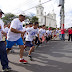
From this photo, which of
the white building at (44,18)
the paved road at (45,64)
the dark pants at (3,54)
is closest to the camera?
the dark pants at (3,54)

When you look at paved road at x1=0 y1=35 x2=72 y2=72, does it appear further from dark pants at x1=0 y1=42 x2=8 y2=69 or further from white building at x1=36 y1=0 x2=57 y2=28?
white building at x1=36 y1=0 x2=57 y2=28

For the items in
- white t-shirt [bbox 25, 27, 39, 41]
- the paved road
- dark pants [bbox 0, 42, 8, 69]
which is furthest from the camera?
white t-shirt [bbox 25, 27, 39, 41]

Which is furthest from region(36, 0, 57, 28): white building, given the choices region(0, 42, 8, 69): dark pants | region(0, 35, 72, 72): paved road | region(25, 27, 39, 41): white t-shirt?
region(0, 42, 8, 69): dark pants

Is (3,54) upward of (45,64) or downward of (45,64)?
upward

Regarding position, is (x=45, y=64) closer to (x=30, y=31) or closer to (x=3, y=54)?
(x=3, y=54)

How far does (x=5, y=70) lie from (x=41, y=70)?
1.13 m

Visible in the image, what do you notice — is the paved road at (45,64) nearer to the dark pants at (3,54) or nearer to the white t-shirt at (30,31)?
the dark pants at (3,54)

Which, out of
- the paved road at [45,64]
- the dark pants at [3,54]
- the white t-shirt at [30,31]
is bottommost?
the paved road at [45,64]

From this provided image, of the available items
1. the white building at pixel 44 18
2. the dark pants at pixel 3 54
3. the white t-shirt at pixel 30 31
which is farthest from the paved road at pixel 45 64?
the white building at pixel 44 18

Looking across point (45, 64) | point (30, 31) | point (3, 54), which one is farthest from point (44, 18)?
point (3, 54)

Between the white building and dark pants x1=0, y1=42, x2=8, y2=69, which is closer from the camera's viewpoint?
dark pants x1=0, y1=42, x2=8, y2=69

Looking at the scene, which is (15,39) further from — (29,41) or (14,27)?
(29,41)

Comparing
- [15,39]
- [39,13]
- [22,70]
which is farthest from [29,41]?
[39,13]

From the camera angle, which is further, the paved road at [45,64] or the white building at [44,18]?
the white building at [44,18]
